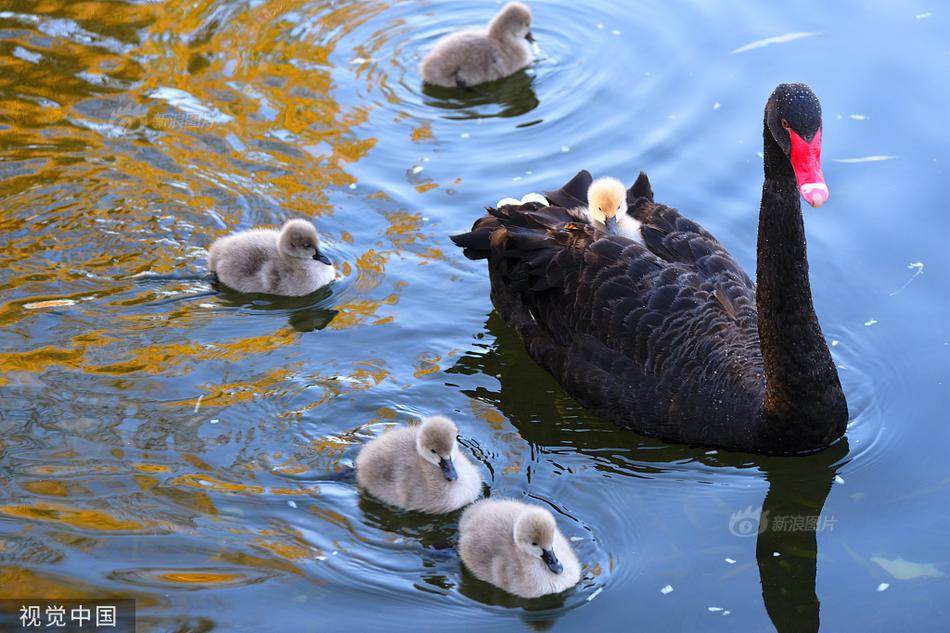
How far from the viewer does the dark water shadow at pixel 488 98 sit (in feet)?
28.9

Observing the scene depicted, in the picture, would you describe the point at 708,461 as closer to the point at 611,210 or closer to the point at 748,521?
the point at 748,521

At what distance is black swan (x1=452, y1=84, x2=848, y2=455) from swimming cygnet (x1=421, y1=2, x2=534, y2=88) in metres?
2.37

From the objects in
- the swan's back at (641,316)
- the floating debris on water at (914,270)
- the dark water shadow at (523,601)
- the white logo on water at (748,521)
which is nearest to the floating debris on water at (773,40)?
the floating debris on water at (914,270)

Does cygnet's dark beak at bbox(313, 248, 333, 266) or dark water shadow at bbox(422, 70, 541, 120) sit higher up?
dark water shadow at bbox(422, 70, 541, 120)

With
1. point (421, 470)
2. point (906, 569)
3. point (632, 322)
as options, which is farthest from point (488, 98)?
point (906, 569)

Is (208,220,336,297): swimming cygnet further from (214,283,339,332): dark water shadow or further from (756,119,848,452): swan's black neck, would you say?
(756,119,848,452): swan's black neck

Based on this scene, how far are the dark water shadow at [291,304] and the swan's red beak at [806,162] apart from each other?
2694mm

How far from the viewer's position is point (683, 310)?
236 inches

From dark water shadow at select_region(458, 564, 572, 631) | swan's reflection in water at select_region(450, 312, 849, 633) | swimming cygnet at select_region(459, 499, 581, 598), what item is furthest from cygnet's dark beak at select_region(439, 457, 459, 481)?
swan's reflection in water at select_region(450, 312, 849, 633)

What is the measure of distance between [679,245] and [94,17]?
5.51 m

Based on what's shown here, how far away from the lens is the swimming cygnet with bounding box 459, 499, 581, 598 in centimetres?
485

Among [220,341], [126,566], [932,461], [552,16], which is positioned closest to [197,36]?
[552,16]

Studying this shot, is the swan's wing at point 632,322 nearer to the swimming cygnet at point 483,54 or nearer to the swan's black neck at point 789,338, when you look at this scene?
the swan's black neck at point 789,338

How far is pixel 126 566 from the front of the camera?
517 centimetres
